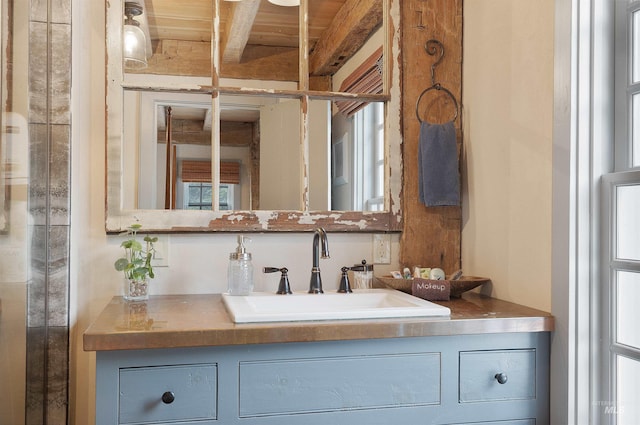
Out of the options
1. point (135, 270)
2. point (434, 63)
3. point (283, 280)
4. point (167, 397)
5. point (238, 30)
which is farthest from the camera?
point (434, 63)

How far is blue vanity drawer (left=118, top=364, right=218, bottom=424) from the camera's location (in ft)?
4.71

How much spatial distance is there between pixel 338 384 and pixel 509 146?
975mm

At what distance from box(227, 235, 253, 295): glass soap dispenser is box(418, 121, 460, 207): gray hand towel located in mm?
691

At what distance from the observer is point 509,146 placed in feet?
6.42

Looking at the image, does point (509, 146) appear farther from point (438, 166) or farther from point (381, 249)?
point (381, 249)

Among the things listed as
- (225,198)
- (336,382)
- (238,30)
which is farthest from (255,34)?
(336,382)

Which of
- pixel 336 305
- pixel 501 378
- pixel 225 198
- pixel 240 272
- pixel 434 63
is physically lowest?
pixel 501 378

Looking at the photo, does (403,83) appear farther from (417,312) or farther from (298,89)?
(417,312)

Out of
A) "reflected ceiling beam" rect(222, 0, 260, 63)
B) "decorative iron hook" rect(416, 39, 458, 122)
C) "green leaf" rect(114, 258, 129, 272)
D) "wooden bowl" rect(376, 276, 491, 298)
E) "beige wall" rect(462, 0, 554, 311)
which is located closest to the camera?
"beige wall" rect(462, 0, 554, 311)

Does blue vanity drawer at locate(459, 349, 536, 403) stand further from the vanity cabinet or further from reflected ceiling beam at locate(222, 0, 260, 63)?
reflected ceiling beam at locate(222, 0, 260, 63)

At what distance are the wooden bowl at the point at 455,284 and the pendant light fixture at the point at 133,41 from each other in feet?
3.70

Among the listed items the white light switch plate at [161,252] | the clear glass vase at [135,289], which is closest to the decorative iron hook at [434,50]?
the white light switch plate at [161,252]

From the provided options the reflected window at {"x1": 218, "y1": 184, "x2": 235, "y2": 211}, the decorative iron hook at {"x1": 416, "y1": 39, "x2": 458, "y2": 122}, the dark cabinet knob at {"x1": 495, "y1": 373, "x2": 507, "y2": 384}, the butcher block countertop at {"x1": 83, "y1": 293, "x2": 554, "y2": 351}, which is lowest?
the dark cabinet knob at {"x1": 495, "y1": 373, "x2": 507, "y2": 384}

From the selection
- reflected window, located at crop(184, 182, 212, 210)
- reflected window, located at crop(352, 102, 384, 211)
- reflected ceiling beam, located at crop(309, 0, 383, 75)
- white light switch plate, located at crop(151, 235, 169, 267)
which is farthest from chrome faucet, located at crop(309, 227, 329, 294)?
reflected ceiling beam, located at crop(309, 0, 383, 75)
